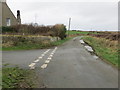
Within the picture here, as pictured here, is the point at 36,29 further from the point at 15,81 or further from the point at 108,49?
the point at 15,81

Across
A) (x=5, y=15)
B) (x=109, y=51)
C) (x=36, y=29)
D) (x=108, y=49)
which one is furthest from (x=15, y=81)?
(x=5, y=15)

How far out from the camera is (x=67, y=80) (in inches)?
263

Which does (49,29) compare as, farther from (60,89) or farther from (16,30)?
(60,89)

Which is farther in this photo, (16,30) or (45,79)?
(16,30)

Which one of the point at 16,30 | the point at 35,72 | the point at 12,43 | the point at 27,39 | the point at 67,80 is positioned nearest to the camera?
the point at 67,80

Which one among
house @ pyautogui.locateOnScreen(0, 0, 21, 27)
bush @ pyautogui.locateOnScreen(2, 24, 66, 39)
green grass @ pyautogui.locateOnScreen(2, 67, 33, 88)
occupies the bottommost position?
green grass @ pyautogui.locateOnScreen(2, 67, 33, 88)

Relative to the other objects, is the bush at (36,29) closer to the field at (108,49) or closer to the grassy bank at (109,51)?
the field at (108,49)

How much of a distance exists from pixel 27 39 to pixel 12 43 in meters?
2.78

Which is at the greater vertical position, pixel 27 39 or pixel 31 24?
pixel 31 24

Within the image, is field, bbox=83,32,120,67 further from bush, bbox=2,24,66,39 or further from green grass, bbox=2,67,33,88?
bush, bbox=2,24,66,39

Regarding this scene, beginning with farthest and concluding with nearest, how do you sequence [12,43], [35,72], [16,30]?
[16,30] < [12,43] < [35,72]

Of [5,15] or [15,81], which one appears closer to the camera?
[15,81]

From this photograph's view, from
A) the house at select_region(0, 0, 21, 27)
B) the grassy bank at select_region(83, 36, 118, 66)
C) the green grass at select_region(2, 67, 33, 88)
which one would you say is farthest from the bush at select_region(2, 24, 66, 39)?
the green grass at select_region(2, 67, 33, 88)

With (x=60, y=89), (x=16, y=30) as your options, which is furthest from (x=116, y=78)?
(x=16, y=30)
